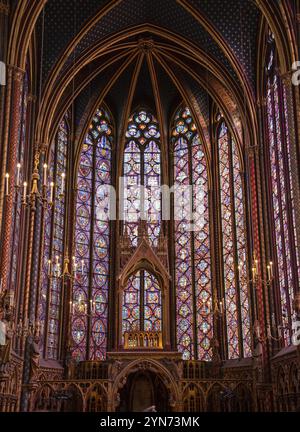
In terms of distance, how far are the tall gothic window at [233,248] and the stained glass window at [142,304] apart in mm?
3313

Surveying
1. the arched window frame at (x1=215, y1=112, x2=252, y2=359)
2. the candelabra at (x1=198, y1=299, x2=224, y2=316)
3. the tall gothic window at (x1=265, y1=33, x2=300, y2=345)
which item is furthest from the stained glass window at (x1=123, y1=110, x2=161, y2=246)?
the tall gothic window at (x1=265, y1=33, x2=300, y2=345)

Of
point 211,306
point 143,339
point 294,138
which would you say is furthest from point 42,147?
point 294,138

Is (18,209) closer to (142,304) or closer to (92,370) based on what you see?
(92,370)

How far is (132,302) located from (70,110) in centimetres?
995

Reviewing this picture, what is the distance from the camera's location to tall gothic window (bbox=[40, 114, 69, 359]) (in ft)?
81.0

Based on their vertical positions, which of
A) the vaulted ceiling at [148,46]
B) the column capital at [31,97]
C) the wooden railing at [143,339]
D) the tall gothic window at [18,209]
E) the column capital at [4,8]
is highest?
the vaulted ceiling at [148,46]

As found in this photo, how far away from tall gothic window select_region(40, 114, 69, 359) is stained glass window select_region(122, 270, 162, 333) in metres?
3.26

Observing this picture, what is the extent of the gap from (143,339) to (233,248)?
5.86 meters

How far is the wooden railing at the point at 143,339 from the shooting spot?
23797 millimetres

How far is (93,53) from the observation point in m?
25.4

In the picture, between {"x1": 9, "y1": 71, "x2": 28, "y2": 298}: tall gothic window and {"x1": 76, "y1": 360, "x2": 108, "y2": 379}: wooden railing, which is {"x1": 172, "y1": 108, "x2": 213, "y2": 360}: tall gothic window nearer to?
{"x1": 76, "y1": 360, "x2": 108, "y2": 379}: wooden railing

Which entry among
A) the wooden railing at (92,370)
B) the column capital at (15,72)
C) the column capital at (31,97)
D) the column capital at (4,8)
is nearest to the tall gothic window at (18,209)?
the column capital at (31,97)

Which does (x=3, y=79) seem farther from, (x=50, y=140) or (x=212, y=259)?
(x=212, y=259)

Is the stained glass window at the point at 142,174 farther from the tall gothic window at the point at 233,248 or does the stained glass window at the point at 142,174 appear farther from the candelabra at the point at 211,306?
the candelabra at the point at 211,306
